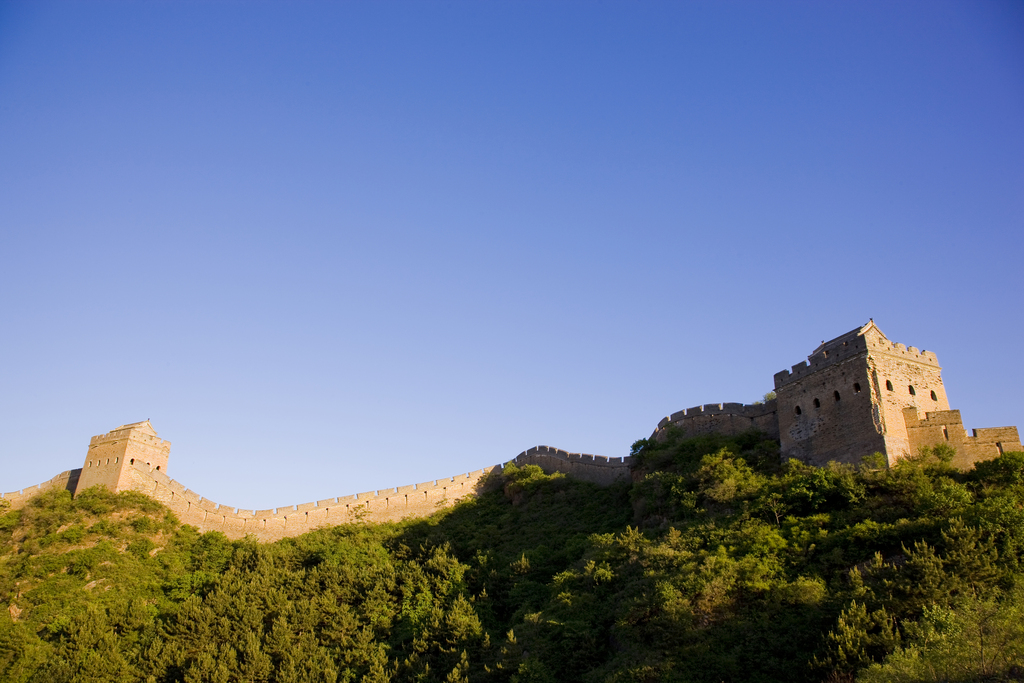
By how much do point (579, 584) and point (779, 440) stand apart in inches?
363

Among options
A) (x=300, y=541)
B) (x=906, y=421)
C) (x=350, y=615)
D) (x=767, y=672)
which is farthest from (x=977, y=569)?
(x=300, y=541)

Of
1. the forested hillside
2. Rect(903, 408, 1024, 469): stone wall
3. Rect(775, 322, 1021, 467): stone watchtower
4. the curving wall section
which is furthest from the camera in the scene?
the curving wall section

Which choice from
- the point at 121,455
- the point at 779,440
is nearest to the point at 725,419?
the point at 779,440

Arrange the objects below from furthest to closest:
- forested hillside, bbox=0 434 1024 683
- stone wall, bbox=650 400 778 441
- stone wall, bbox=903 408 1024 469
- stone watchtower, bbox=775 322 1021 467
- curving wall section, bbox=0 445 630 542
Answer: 1. curving wall section, bbox=0 445 630 542
2. stone wall, bbox=650 400 778 441
3. stone watchtower, bbox=775 322 1021 467
4. stone wall, bbox=903 408 1024 469
5. forested hillside, bbox=0 434 1024 683

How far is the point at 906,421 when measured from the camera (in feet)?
93.1

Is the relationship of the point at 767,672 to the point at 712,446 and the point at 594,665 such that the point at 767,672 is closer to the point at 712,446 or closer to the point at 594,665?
the point at 594,665

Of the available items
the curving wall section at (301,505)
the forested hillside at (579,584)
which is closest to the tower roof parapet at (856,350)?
the forested hillside at (579,584)

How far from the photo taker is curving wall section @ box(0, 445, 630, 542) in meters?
40.7

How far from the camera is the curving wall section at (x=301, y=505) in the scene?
4066cm

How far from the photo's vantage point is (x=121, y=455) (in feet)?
137

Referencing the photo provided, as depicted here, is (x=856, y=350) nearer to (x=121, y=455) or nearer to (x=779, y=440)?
(x=779, y=440)

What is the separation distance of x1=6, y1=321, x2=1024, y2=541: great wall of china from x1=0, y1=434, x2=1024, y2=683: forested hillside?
1009 millimetres

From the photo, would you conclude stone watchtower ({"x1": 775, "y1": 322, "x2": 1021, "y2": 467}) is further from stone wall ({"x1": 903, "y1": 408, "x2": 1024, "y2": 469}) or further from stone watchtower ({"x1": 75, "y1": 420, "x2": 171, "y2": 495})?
stone watchtower ({"x1": 75, "y1": 420, "x2": 171, "y2": 495})

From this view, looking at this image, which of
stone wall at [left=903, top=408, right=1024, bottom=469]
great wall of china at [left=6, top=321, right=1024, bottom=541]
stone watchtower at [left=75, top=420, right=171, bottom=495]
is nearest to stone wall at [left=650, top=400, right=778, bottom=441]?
great wall of china at [left=6, top=321, right=1024, bottom=541]
